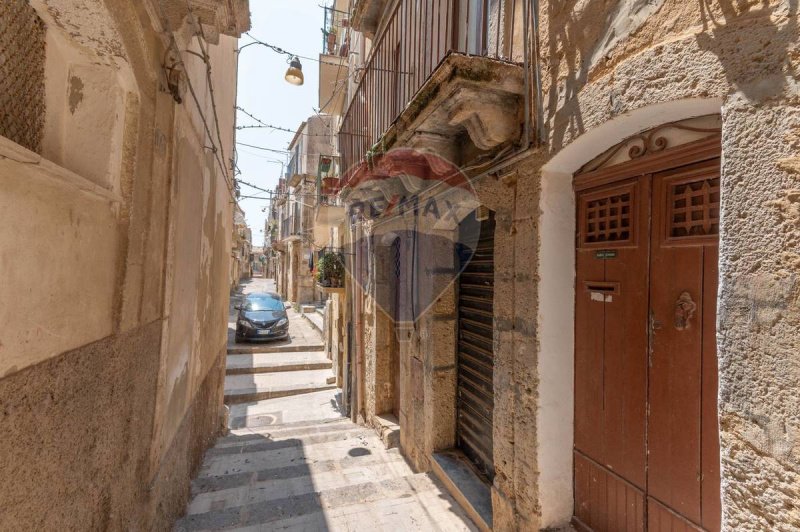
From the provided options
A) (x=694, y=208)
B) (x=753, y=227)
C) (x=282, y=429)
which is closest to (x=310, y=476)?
(x=282, y=429)

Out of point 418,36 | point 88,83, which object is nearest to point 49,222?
point 88,83

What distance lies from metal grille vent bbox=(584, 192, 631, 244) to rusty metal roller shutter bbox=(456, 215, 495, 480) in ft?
3.81

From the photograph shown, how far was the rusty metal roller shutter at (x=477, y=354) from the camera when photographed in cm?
358

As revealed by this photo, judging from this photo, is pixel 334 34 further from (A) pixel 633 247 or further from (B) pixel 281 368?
(A) pixel 633 247

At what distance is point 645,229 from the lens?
1.98 m

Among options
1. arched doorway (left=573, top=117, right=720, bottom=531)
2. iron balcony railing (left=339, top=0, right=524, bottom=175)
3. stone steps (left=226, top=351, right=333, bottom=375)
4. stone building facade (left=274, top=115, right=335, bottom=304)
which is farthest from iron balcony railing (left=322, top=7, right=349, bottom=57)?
arched doorway (left=573, top=117, right=720, bottom=531)

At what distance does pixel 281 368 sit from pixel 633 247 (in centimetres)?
1131

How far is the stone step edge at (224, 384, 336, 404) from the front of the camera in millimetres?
9297

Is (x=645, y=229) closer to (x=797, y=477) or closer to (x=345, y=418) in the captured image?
(x=797, y=477)

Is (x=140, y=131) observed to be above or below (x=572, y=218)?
above

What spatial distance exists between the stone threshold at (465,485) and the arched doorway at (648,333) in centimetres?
101

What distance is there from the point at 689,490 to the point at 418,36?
3985 millimetres

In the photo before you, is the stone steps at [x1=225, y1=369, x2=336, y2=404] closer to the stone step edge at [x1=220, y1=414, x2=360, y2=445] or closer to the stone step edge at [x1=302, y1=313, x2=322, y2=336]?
the stone step edge at [x1=220, y1=414, x2=360, y2=445]

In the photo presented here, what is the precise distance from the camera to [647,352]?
1.93 m
